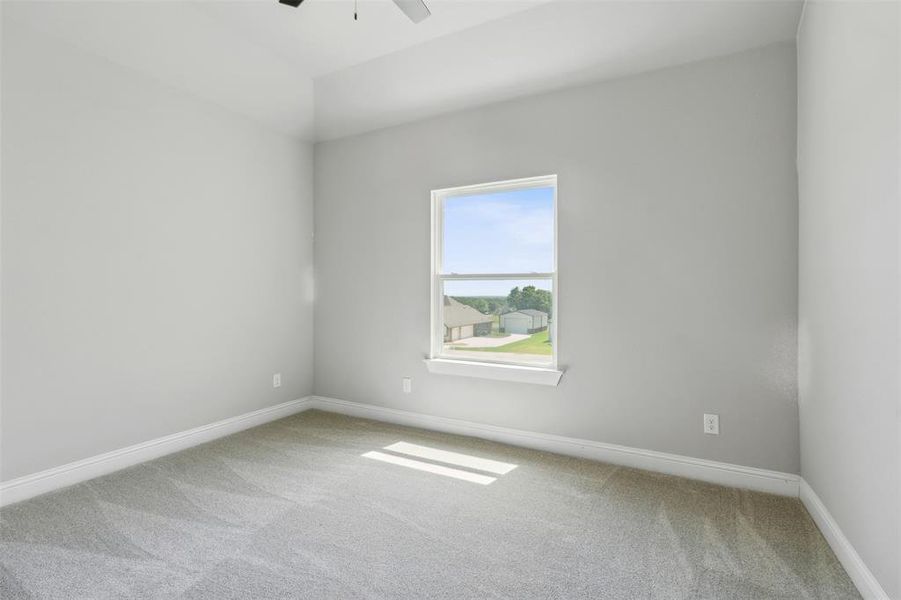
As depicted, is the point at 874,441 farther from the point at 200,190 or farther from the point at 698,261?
the point at 200,190

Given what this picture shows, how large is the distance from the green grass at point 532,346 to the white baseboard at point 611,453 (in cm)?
57

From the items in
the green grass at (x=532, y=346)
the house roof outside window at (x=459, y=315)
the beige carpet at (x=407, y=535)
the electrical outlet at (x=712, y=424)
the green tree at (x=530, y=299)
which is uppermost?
the green tree at (x=530, y=299)

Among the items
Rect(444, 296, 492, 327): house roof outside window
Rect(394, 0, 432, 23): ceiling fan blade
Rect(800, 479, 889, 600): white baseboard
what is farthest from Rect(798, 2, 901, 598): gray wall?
Rect(444, 296, 492, 327): house roof outside window

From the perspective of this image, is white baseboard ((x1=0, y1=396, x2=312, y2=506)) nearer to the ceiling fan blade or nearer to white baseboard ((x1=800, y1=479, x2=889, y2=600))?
the ceiling fan blade

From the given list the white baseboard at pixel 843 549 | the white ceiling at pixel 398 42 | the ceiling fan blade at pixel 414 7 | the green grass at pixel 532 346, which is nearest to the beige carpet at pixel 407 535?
the white baseboard at pixel 843 549

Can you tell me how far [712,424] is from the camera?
256cm

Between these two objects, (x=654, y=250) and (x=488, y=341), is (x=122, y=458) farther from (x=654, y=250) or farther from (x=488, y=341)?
(x=654, y=250)

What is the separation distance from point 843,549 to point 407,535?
1.78 meters

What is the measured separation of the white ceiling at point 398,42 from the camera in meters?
2.34

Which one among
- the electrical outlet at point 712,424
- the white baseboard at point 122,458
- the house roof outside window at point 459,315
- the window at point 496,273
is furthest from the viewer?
the house roof outside window at point 459,315

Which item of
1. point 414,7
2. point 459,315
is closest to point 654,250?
point 459,315

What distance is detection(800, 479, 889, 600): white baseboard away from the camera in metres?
1.51

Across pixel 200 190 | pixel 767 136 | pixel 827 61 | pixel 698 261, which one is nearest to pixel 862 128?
pixel 827 61

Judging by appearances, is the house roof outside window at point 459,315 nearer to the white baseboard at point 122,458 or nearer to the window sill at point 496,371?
the window sill at point 496,371
